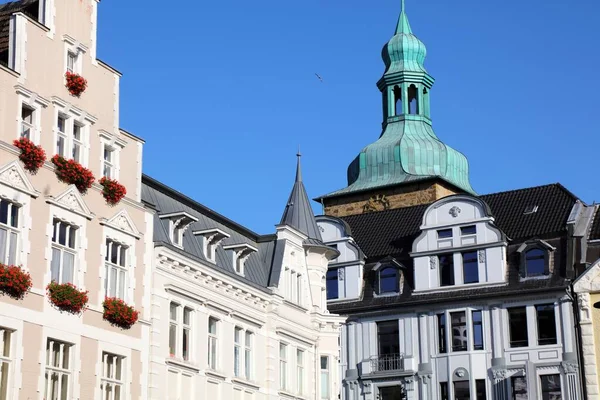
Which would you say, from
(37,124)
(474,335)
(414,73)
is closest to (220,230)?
A: (37,124)

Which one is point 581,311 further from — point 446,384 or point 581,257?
point 446,384

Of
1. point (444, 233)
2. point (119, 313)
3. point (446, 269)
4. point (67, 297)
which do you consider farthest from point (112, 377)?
point (444, 233)

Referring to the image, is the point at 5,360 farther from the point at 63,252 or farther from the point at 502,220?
the point at 502,220

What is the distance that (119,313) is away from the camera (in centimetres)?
3481

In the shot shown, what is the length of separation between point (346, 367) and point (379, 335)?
2343mm

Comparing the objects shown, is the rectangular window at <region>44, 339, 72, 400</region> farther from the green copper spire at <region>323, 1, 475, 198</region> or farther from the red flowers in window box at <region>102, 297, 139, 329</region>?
the green copper spire at <region>323, 1, 475, 198</region>

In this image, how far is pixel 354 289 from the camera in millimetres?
60625

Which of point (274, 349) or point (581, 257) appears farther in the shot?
point (581, 257)

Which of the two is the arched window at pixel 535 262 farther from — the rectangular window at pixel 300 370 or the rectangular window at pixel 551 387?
the rectangular window at pixel 300 370

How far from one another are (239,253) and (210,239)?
2263 millimetres

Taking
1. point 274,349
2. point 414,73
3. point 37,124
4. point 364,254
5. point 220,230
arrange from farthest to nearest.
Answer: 1. point 414,73
2. point 364,254
3. point 274,349
4. point 220,230
5. point 37,124

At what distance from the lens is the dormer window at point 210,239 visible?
1604 inches

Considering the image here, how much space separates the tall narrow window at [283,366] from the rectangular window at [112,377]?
1016 cm

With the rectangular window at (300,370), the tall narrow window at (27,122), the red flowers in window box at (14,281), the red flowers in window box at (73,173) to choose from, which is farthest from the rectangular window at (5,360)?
the rectangular window at (300,370)
